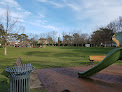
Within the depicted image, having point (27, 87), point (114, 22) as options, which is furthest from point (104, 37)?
point (27, 87)

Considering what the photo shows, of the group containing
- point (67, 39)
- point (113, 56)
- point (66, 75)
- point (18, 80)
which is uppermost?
point (67, 39)

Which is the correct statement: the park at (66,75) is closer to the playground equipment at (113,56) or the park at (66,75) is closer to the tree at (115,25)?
the playground equipment at (113,56)

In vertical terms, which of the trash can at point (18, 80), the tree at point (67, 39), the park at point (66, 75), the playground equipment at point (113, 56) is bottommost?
the park at point (66, 75)

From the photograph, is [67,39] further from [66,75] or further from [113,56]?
[113,56]

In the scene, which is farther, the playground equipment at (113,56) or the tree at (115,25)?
the tree at (115,25)

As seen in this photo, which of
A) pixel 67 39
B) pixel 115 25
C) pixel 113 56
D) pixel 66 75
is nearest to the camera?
pixel 113 56

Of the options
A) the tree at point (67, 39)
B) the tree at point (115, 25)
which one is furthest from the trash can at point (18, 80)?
the tree at point (67, 39)

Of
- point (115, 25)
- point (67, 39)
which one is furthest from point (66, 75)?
point (67, 39)

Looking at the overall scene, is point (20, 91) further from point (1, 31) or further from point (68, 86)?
point (1, 31)

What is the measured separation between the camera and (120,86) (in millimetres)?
4410

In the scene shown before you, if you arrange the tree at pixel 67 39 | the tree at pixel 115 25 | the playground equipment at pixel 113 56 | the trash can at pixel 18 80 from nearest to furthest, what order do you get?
1. the trash can at pixel 18 80
2. the playground equipment at pixel 113 56
3. the tree at pixel 115 25
4. the tree at pixel 67 39

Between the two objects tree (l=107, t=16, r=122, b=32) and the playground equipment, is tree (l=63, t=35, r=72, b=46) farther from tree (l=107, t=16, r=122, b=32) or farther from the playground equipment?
the playground equipment

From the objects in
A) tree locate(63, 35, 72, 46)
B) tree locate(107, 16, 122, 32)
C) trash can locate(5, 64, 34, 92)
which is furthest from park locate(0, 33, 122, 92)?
tree locate(63, 35, 72, 46)

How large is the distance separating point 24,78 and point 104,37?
44.1m
